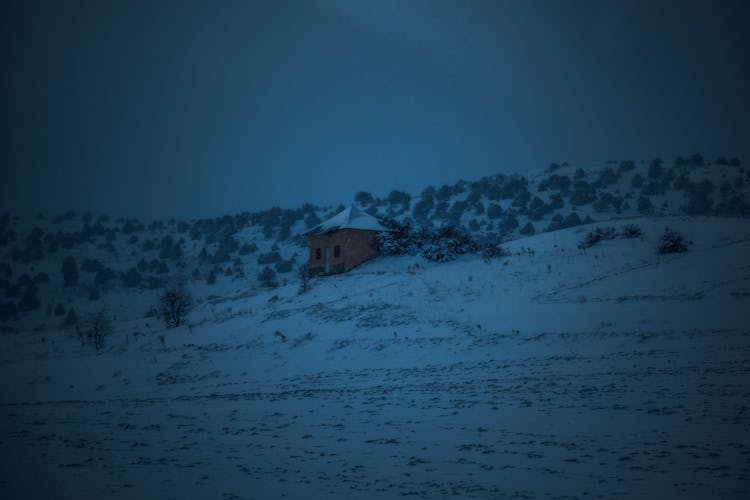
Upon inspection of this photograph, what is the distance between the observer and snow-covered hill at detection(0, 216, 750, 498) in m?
5.60

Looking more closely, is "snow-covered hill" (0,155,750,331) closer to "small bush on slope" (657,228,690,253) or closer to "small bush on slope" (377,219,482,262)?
"small bush on slope" (377,219,482,262)

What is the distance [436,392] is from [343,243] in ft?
78.5

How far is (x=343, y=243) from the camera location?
1312 inches

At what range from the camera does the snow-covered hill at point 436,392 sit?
560 cm

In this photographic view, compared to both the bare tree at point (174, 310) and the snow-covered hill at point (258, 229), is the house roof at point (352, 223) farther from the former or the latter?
the bare tree at point (174, 310)

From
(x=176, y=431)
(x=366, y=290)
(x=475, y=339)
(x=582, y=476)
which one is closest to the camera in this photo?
(x=582, y=476)

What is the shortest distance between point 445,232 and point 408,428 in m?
28.3

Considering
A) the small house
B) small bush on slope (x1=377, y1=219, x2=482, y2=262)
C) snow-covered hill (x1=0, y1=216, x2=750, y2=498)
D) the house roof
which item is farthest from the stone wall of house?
snow-covered hill (x1=0, y1=216, x2=750, y2=498)

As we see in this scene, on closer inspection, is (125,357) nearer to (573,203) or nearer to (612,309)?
(612,309)

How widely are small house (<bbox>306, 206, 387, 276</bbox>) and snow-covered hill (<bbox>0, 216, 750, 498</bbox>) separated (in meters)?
9.13

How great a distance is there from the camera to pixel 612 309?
586 inches

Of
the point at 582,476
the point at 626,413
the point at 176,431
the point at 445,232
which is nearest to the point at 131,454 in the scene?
the point at 176,431

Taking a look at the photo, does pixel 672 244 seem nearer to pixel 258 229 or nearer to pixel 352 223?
pixel 352 223

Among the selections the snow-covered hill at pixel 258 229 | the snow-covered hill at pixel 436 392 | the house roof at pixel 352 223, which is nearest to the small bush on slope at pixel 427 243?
the house roof at pixel 352 223
